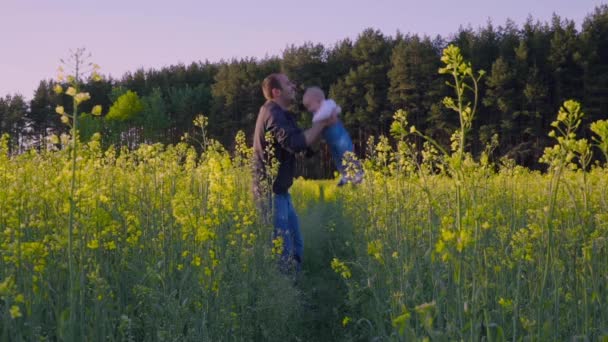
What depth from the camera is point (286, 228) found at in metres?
6.07

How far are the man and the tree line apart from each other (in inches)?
682

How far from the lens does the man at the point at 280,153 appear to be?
573cm

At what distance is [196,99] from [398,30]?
14591 mm

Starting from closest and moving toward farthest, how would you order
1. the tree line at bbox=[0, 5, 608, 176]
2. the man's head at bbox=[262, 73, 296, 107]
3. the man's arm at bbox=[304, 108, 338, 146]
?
the man's arm at bbox=[304, 108, 338, 146] → the man's head at bbox=[262, 73, 296, 107] → the tree line at bbox=[0, 5, 608, 176]

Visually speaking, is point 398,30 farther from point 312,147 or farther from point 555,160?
point 555,160

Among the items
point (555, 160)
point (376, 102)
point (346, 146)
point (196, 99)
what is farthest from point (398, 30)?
point (555, 160)

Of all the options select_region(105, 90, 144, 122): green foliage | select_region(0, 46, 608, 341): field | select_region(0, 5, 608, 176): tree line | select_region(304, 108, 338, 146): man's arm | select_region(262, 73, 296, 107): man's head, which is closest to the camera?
select_region(0, 46, 608, 341): field

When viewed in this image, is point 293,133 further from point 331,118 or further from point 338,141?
point 338,141

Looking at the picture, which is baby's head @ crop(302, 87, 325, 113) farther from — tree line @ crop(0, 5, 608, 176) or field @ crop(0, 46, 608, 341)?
tree line @ crop(0, 5, 608, 176)

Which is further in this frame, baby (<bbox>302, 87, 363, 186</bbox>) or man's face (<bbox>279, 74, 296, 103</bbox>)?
man's face (<bbox>279, 74, 296, 103</bbox>)

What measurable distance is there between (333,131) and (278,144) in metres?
0.60

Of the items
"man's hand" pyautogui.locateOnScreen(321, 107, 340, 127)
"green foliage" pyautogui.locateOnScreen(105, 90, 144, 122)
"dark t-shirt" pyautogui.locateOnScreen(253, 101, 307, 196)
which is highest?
"green foliage" pyautogui.locateOnScreen(105, 90, 144, 122)

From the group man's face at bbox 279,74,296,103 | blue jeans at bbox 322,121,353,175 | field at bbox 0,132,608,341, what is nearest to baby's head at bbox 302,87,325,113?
man's face at bbox 279,74,296,103

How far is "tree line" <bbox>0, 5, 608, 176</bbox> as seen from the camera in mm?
28141
